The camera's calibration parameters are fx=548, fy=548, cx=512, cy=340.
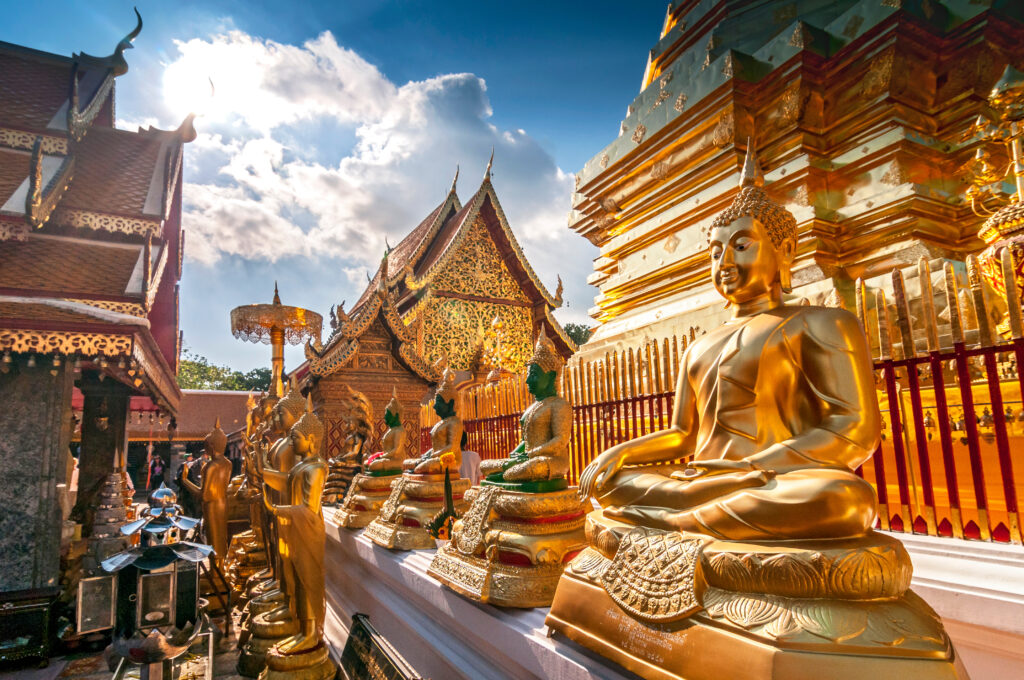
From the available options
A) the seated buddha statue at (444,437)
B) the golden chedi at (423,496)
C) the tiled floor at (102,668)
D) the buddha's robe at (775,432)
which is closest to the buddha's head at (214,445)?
the tiled floor at (102,668)

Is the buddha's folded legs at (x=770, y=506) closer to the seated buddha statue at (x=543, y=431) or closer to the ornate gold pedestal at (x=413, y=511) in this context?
the seated buddha statue at (x=543, y=431)

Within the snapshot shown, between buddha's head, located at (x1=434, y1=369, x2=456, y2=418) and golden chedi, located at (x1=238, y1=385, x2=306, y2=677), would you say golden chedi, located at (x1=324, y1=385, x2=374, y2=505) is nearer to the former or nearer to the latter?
golden chedi, located at (x1=238, y1=385, x2=306, y2=677)

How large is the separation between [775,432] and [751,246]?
497 mm

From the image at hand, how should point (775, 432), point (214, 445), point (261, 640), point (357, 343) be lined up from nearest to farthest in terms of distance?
1. point (775, 432)
2. point (261, 640)
3. point (214, 445)
4. point (357, 343)

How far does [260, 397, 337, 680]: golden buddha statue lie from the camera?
7.96 feet

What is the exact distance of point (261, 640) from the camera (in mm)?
2865

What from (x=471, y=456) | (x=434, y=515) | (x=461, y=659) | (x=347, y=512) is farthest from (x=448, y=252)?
(x=461, y=659)

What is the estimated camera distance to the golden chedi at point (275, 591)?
2.69 meters

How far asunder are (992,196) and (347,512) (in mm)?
4425

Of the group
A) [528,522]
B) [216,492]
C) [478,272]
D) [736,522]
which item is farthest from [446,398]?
[478,272]

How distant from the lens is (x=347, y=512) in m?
3.71

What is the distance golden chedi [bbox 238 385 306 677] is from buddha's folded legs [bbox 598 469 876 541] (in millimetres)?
1904

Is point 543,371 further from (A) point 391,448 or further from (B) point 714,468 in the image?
(A) point 391,448

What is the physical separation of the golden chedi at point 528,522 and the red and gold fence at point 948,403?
97 centimetres
